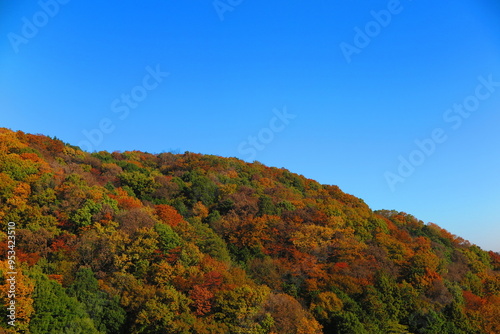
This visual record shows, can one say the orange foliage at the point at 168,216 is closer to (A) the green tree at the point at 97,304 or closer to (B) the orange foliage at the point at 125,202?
(B) the orange foliage at the point at 125,202

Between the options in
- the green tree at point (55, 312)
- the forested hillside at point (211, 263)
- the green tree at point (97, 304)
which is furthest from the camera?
the forested hillside at point (211, 263)

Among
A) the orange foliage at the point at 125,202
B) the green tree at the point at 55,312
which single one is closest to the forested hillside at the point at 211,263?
the green tree at the point at 55,312

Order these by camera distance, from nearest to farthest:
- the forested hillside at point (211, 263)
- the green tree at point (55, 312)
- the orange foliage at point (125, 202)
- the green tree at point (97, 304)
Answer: the green tree at point (55, 312) < the green tree at point (97, 304) < the forested hillside at point (211, 263) < the orange foliage at point (125, 202)

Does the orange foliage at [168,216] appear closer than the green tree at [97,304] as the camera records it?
No

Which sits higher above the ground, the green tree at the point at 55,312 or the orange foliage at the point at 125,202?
the orange foliage at the point at 125,202

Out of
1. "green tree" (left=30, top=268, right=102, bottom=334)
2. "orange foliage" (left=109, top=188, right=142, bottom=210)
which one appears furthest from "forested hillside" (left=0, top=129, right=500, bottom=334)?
"orange foliage" (left=109, top=188, right=142, bottom=210)

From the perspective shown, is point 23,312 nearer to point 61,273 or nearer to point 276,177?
point 61,273

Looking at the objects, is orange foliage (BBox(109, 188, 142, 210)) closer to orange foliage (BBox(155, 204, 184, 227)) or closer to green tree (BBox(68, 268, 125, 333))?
orange foliage (BBox(155, 204, 184, 227))

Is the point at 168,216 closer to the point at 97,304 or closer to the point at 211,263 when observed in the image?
the point at 211,263

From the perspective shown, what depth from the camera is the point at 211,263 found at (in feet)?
146

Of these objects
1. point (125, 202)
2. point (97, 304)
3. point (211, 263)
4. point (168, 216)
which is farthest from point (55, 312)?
point (168, 216)

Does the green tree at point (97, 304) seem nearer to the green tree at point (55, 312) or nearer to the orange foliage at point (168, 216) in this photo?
the green tree at point (55, 312)

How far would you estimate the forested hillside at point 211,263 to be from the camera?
36781 millimetres

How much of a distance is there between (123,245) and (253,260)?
51.4 feet
